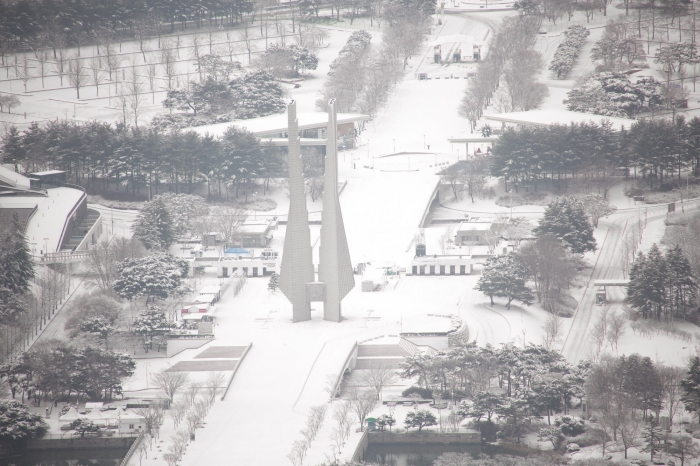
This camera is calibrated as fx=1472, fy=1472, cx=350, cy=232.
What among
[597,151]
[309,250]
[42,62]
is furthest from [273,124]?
[309,250]

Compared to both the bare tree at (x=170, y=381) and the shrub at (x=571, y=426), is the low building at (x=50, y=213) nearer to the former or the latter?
the bare tree at (x=170, y=381)

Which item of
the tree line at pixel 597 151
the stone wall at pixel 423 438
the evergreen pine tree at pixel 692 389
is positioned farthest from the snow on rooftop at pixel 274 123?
the evergreen pine tree at pixel 692 389

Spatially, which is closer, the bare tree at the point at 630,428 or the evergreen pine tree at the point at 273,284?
the bare tree at the point at 630,428

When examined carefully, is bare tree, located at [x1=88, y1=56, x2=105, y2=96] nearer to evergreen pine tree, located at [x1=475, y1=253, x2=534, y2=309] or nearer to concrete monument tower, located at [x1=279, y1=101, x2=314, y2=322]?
concrete monument tower, located at [x1=279, y1=101, x2=314, y2=322]

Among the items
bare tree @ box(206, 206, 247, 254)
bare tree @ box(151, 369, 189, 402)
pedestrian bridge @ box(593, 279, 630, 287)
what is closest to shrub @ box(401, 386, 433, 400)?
bare tree @ box(151, 369, 189, 402)

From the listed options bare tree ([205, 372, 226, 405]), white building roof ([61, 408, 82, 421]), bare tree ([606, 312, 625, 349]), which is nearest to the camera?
white building roof ([61, 408, 82, 421])

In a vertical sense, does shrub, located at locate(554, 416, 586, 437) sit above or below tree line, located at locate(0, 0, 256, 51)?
below
